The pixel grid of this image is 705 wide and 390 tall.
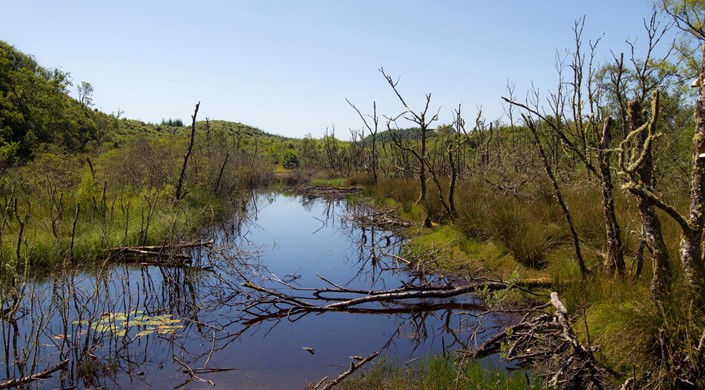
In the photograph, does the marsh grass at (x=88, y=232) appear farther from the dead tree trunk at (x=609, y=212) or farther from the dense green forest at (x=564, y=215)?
the dead tree trunk at (x=609, y=212)

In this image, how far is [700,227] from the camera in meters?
4.05

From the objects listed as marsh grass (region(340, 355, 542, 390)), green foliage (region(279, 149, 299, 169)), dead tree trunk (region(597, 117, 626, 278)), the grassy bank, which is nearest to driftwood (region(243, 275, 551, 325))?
the grassy bank

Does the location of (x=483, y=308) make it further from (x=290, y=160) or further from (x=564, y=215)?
(x=290, y=160)

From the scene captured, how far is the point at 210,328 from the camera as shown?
24.1 ft

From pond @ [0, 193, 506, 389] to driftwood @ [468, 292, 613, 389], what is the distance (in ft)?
2.21

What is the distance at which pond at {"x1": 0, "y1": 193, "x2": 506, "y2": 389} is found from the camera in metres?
5.64

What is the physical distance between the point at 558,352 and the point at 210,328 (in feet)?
16.8

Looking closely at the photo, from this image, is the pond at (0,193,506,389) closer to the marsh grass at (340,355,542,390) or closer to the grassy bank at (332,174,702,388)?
the marsh grass at (340,355,542,390)

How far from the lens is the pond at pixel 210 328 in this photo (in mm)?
5637

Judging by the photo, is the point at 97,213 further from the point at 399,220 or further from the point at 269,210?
the point at 269,210

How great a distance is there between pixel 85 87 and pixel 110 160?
160 feet

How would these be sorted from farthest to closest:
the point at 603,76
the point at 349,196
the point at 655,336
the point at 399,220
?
the point at 349,196 < the point at 603,76 < the point at 399,220 < the point at 655,336

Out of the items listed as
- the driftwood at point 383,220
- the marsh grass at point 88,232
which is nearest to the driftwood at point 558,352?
the marsh grass at point 88,232

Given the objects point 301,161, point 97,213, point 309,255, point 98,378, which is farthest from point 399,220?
point 301,161
